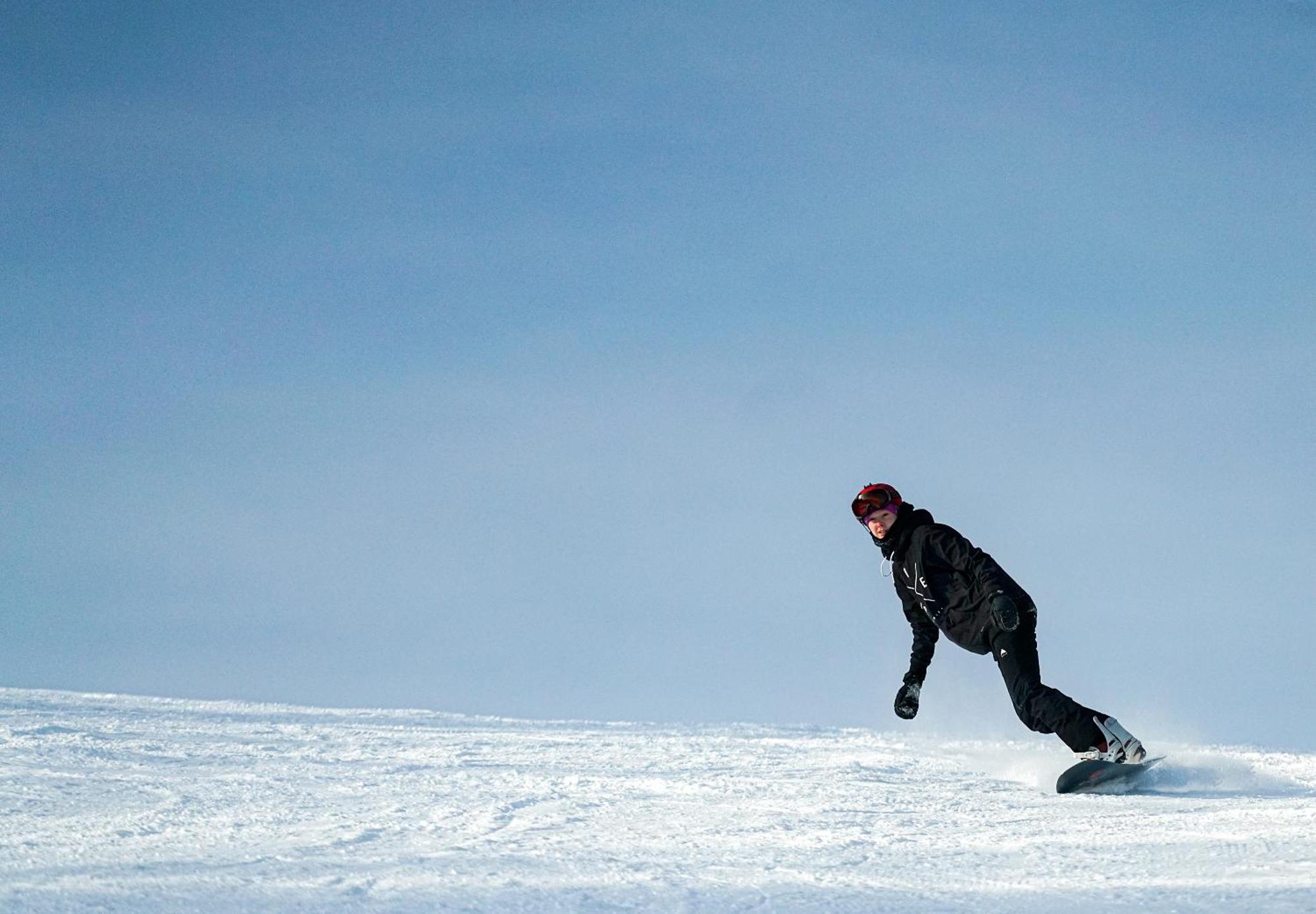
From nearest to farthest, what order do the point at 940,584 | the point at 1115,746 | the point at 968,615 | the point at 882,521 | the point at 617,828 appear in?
the point at 617,828, the point at 1115,746, the point at 968,615, the point at 940,584, the point at 882,521

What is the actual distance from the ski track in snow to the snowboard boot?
0.21m

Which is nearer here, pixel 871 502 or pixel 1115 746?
pixel 1115 746

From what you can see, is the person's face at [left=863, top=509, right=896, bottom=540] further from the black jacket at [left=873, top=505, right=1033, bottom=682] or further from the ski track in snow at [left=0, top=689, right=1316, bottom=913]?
the ski track in snow at [left=0, top=689, right=1316, bottom=913]

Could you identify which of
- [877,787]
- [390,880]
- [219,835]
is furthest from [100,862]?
[877,787]

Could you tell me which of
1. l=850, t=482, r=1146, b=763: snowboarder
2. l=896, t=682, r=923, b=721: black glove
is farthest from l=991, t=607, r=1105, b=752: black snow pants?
l=896, t=682, r=923, b=721: black glove

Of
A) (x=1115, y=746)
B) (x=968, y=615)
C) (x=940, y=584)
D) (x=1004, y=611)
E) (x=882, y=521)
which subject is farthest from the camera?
(x=882, y=521)

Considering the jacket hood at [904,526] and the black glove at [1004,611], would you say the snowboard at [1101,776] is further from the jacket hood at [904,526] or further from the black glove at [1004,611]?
the jacket hood at [904,526]

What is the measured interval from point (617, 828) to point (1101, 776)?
2.89m

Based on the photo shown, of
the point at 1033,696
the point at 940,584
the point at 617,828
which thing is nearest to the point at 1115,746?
the point at 1033,696

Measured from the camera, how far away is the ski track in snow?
283 centimetres

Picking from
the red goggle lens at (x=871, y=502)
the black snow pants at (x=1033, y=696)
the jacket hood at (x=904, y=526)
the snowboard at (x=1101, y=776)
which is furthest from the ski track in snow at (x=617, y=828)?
the red goggle lens at (x=871, y=502)

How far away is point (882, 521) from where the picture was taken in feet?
22.3

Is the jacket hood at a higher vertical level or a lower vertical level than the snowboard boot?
higher

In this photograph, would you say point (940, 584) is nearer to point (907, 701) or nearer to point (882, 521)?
point (882, 521)
